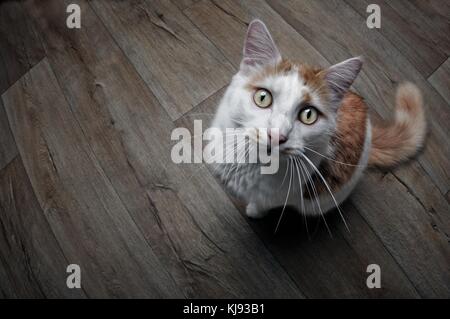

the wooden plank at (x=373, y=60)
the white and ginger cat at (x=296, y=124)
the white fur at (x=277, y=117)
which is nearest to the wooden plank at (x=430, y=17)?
the wooden plank at (x=373, y=60)

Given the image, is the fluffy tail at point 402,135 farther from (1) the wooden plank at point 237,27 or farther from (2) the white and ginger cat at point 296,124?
(1) the wooden plank at point 237,27

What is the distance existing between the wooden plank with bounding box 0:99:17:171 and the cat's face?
0.96 metres

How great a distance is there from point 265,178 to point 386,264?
0.63 metres

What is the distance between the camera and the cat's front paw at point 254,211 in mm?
1193

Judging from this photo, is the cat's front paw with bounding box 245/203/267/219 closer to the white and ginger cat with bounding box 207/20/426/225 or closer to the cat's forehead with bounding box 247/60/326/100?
the white and ginger cat with bounding box 207/20/426/225

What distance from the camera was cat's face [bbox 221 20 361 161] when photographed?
80 centimetres

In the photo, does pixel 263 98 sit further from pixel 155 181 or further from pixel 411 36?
pixel 411 36

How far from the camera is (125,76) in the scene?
1413 millimetres

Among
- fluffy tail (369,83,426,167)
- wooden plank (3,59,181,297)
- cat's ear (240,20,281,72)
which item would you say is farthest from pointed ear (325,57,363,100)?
wooden plank (3,59,181,297)

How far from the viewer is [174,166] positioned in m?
1.32

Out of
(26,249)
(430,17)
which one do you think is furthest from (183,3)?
(26,249)

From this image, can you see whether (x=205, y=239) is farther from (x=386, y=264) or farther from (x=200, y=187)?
(x=386, y=264)
